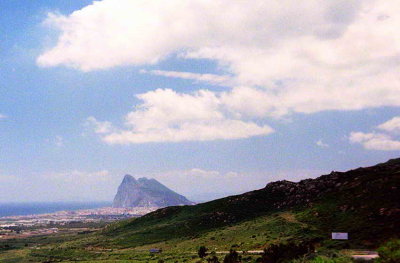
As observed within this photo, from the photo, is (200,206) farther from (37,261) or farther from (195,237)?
(37,261)

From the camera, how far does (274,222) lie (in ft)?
354

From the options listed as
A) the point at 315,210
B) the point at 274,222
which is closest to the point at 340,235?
the point at 315,210

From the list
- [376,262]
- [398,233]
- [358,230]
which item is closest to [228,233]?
[358,230]

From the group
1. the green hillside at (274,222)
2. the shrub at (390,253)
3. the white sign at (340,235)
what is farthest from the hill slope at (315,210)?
the shrub at (390,253)

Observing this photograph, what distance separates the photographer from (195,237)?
120m

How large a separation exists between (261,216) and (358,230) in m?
53.6

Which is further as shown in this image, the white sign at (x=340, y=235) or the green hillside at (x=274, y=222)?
the green hillside at (x=274, y=222)

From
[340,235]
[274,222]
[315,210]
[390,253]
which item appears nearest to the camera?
[390,253]

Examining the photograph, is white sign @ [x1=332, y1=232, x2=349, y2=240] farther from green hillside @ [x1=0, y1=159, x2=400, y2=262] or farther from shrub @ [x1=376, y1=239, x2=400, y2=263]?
shrub @ [x1=376, y1=239, x2=400, y2=263]

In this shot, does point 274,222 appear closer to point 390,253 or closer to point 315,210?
point 315,210

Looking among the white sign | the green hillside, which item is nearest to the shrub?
the green hillside

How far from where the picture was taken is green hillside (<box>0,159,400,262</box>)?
3135 inches

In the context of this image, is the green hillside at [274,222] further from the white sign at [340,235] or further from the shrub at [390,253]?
the shrub at [390,253]

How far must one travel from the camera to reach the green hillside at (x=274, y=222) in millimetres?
79625
